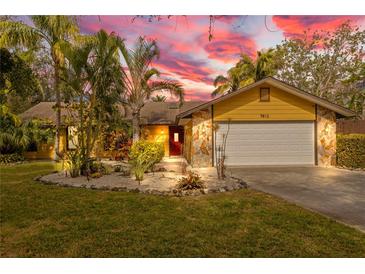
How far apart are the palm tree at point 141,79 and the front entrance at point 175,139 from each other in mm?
4842

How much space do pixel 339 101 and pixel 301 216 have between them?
31.2 metres

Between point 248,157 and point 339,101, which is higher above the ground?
point 339,101

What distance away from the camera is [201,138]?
13.3m

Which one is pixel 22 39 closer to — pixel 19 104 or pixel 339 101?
pixel 19 104

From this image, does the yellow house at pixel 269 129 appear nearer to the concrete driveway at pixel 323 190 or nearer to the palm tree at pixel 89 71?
the concrete driveway at pixel 323 190

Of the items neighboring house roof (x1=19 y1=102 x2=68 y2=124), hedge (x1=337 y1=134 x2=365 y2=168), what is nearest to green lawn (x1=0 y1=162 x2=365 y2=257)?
hedge (x1=337 y1=134 x2=365 y2=168)

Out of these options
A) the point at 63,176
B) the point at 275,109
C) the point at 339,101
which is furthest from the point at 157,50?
the point at 339,101

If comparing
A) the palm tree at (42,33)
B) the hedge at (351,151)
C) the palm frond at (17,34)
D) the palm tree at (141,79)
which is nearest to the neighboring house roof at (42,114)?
the palm tree at (42,33)

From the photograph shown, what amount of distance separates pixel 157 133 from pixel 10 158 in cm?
985

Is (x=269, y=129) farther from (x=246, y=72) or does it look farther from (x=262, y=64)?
(x=262, y=64)

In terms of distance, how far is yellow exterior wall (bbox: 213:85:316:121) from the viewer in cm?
1348

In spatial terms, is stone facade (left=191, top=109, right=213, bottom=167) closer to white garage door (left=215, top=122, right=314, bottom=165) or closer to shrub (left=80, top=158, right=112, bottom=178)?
white garage door (left=215, top=122, right=314, bottom=165)
